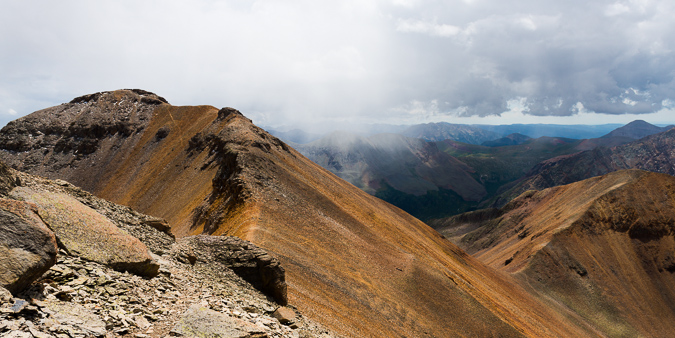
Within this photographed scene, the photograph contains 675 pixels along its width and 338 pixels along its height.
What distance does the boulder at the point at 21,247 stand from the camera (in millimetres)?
9891

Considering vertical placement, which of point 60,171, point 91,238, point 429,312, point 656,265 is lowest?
point 656,265

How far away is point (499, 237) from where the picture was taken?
161 metres

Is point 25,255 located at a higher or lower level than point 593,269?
higher

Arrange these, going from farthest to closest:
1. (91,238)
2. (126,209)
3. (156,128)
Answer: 1. (156,128)
2. (126,209)
3. (91,238)

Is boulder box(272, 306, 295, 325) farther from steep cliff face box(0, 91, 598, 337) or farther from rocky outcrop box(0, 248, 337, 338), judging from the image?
steep cliff face box(0, 91, 598, 337)

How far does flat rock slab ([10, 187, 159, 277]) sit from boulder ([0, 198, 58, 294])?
276 centimetres

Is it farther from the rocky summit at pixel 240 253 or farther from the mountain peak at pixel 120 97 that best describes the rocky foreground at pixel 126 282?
the mountain peak at pixel 120 97

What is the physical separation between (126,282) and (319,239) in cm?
2860

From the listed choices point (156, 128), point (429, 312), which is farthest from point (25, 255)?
point (156, 128)

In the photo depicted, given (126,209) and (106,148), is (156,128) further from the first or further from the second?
(126,209)

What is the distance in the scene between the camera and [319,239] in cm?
4134

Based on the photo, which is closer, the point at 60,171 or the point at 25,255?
the point at 25,255

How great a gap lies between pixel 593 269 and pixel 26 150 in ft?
570

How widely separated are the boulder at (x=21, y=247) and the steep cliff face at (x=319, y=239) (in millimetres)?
16259
